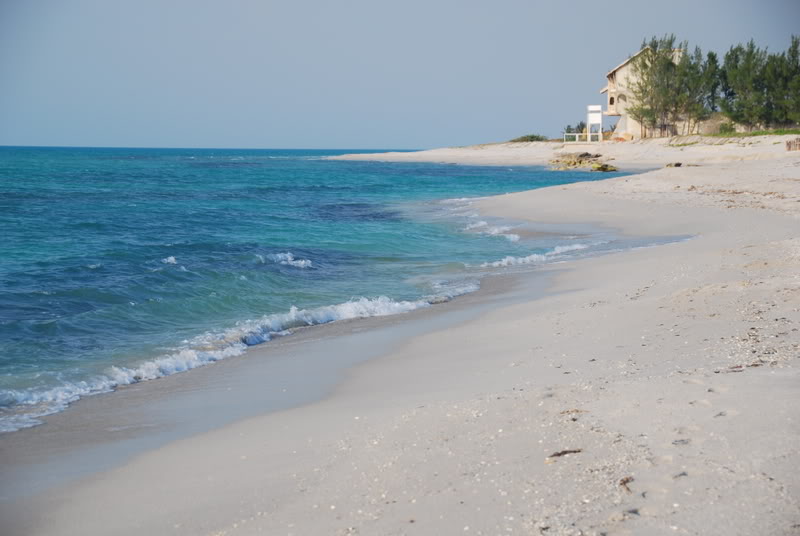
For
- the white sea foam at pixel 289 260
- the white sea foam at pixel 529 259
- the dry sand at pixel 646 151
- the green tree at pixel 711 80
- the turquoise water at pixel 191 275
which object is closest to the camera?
the turquoise water at pixel 191 275

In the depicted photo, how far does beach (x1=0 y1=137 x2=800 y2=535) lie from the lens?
341 cm

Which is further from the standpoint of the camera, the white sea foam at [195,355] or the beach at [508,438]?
the white sea foam at [195,355]

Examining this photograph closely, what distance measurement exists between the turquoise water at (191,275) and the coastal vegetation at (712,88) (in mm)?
41880

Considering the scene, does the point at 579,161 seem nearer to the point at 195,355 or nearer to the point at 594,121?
the point at 594,121

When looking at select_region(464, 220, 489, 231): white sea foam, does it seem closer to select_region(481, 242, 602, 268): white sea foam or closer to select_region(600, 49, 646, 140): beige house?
select_region(481, 242, 602, 268): white sea foam

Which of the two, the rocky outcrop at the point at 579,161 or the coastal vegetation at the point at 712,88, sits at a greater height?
the coastal vegetation at the point at 712,88

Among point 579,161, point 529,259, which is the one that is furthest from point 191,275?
point 579,161

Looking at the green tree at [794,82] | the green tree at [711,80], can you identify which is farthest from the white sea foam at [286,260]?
the green tree at [711,80]

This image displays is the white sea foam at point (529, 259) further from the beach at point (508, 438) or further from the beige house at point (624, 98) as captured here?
the beige house at point (624, 98)

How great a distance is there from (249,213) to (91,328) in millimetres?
17136

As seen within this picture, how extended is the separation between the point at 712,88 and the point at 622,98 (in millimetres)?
9357

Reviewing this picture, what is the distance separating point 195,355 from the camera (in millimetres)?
8016

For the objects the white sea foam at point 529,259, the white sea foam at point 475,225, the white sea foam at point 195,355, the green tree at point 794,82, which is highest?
the green tree at point 794,82

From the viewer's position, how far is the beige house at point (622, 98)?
2704 inches
